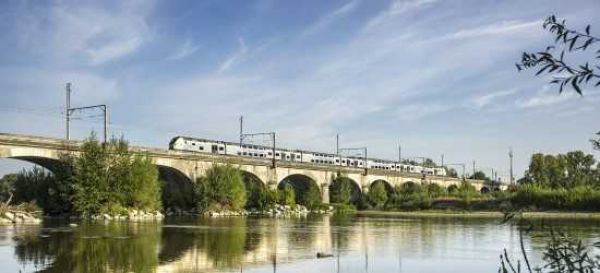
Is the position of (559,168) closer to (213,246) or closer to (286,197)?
(286,197)

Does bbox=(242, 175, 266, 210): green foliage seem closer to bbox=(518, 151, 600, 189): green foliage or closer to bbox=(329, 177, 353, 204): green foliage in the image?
bbox=(329, 177, 353, 204): green foliage

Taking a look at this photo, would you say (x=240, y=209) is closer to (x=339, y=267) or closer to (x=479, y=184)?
(x=339, y=267)

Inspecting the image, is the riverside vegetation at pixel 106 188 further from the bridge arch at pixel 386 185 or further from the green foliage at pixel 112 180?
the bridge arch at pixel 386 185

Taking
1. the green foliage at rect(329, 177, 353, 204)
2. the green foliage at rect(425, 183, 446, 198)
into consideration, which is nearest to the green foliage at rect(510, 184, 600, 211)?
the green foliage at rect(425, 183, 446, 198)

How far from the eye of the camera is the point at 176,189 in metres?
73.6

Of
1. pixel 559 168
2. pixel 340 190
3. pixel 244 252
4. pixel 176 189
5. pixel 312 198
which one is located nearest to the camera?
pixel 244 252

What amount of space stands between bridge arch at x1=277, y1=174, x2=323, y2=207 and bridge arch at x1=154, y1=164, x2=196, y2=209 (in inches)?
768

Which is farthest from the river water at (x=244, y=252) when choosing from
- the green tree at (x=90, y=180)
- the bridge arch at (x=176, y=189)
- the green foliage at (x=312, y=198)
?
the green foliage at (x=312, y=198)

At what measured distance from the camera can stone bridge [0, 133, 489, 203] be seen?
52.8 m

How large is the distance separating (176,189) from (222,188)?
645cm

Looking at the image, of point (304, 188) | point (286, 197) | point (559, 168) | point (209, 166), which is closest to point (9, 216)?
point (209, 166)

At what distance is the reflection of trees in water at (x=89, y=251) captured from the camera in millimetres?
20141

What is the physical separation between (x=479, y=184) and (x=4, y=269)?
15297cm

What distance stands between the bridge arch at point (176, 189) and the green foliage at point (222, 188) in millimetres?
1730
